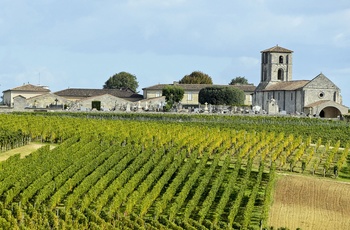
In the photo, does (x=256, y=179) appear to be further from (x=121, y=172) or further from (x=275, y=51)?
(x=275, y=51)

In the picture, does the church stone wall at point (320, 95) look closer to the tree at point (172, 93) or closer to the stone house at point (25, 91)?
the tree at point (172, 93)

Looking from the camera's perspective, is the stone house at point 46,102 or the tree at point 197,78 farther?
the tree at point 197,78

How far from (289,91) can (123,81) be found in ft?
182

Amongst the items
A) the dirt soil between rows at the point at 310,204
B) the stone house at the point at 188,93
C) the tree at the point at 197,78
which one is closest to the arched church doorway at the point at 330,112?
the stone house at the point at 188,93

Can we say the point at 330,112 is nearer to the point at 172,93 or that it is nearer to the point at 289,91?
the point at 289,91

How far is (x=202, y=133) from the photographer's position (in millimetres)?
49000

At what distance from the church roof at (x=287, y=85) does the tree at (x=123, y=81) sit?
156 ft

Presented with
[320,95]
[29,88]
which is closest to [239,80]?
[29,88]

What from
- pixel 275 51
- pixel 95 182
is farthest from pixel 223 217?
pixel 275 51

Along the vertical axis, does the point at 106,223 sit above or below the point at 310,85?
below

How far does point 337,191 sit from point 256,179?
3.91m

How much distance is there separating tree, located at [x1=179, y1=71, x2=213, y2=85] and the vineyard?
268 feet

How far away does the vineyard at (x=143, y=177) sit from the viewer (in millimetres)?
27156

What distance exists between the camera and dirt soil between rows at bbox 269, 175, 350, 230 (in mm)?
28844
